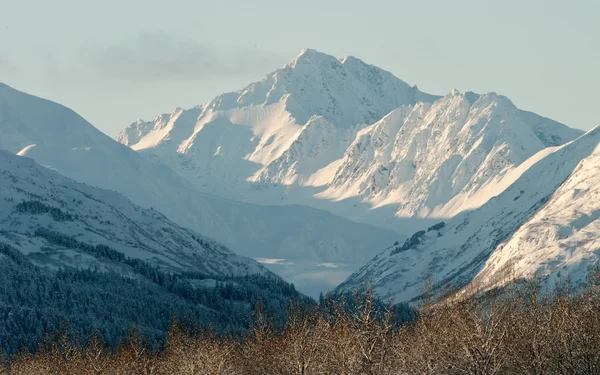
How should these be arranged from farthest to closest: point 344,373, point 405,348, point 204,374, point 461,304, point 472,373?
point 461,304 → point 405,348 → point 204,374 → point 344,373 → point 472,373

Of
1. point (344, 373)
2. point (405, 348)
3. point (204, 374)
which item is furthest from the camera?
point (405, 348)

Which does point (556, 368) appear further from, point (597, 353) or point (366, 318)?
point (366, 318)

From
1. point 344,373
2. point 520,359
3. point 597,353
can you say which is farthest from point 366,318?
point 597,353

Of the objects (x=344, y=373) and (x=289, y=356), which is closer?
(x=344, y=373)

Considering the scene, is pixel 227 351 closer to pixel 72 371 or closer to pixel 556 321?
pixel 72 371

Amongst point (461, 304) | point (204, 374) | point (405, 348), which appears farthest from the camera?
point (461, 304)

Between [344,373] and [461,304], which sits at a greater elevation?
[461,304]

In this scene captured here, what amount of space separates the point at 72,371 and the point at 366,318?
5606 cm

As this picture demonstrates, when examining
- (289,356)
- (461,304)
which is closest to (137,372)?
(289,356)

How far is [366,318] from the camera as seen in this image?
13012cm

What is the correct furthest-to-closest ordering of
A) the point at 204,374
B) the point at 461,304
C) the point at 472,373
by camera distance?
the point at 461,304 → the point at 204,374 → the point at 472,373

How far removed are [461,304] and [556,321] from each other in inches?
840

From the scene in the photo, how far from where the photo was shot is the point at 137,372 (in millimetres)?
159000

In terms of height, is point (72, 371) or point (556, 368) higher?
point (556, 368)
